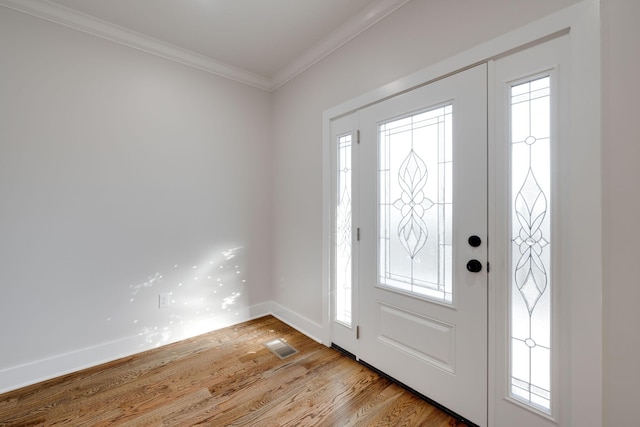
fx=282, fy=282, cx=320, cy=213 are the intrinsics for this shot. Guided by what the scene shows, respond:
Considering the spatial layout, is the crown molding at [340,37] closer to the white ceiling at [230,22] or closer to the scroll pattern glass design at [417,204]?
the white ceiling at [230,22]

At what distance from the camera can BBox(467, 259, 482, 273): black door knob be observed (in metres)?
1.61

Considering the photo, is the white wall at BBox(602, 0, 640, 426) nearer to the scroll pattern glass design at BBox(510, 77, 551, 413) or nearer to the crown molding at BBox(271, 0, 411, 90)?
the scroll pattern glass design at BBox(510, 77, 551, 413)

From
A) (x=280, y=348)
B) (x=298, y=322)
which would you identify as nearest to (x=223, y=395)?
(x=280, y=348)

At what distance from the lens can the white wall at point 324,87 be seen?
1634 mm

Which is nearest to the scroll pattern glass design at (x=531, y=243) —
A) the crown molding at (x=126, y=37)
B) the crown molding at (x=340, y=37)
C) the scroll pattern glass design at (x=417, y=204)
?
the scroll pattern glass design at (x=417, y=204)

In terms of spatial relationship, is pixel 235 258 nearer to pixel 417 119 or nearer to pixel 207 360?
pixel 207 360

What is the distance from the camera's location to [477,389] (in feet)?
5.31

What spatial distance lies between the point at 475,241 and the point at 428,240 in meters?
0.30

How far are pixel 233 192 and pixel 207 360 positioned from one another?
5.40 ft

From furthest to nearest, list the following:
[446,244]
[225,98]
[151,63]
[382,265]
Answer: [225,98]
[151,63]
[382,265]
[446,244]

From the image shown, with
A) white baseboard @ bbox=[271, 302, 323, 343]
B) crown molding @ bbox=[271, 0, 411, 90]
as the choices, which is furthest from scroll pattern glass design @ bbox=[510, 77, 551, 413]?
white baseboard @ bbox=[271, 302, 323, 343]

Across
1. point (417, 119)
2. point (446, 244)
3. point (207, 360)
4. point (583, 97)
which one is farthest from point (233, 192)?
point (583, 97)

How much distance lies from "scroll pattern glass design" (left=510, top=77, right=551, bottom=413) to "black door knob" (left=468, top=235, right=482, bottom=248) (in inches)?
6.4

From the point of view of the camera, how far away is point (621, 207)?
3.95 feet
